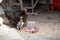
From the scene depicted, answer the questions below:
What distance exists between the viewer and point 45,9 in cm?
430

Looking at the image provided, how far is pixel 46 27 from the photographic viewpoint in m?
3.42

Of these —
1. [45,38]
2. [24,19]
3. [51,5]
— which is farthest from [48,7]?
[45,38]

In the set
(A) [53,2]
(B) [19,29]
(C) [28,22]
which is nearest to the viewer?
(B) [19,29]

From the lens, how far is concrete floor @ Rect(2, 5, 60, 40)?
10.00 ft

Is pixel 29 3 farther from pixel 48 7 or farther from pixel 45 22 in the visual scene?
pixel 45 22

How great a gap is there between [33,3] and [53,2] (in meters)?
0.48

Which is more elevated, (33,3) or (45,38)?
(33,3)

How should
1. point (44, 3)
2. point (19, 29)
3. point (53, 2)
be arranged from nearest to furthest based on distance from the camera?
point (19, 29), point (53, 2), point (44, 3)

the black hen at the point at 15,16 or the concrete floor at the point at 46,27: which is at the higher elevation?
the black hen at the point at 15,16

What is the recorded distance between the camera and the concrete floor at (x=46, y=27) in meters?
3.05

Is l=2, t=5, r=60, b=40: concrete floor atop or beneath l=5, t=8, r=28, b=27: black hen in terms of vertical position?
beneath

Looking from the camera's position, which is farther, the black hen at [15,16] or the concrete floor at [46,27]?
the black hen at [15,16]

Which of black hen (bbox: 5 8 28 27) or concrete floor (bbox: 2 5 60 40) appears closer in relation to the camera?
concrete floor (bbox: 2 5 60 40)

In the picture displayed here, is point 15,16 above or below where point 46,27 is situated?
above
